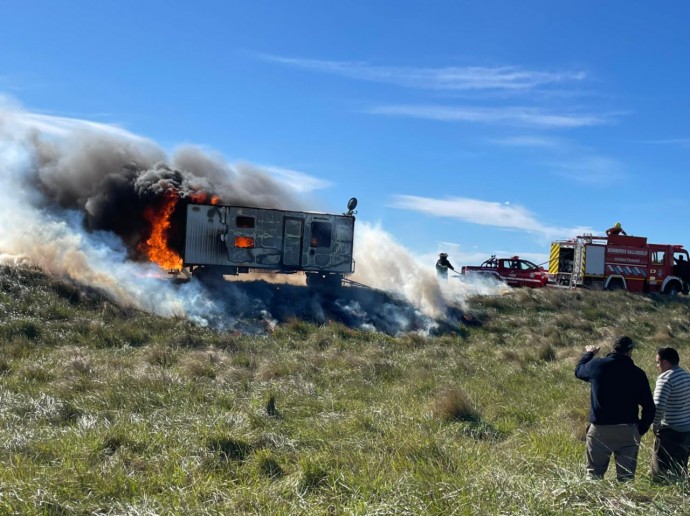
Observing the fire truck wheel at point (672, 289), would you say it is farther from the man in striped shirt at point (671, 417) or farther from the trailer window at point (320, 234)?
the man in striped shirt at point (671, 417)

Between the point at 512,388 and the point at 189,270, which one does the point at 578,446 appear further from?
the point at 189,270

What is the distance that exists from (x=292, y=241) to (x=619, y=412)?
18.5m

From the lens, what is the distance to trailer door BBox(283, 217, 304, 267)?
23.2 metres

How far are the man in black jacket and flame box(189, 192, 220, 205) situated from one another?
20.3m

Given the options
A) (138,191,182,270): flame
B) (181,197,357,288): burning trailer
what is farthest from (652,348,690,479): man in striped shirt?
(138,191,182,270): flame

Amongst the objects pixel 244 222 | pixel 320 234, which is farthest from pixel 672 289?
pixel 244 222

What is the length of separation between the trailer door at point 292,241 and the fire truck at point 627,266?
47.0ft

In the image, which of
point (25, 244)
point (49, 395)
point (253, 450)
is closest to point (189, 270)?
point (25, 244)

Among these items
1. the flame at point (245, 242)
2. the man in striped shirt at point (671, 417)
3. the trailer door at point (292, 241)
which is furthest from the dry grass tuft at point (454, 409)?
the trailer door at point (292, 241)

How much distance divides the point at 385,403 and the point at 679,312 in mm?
21432


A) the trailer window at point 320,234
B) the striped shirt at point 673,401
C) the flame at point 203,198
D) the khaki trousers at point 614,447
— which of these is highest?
the flame at point 203,198

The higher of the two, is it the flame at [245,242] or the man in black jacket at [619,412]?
the flame at [245,242]

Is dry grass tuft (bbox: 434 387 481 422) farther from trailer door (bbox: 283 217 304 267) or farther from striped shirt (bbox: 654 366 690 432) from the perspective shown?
trailer door (bbox: 283 217 304 267)

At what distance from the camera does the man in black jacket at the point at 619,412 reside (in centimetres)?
545
